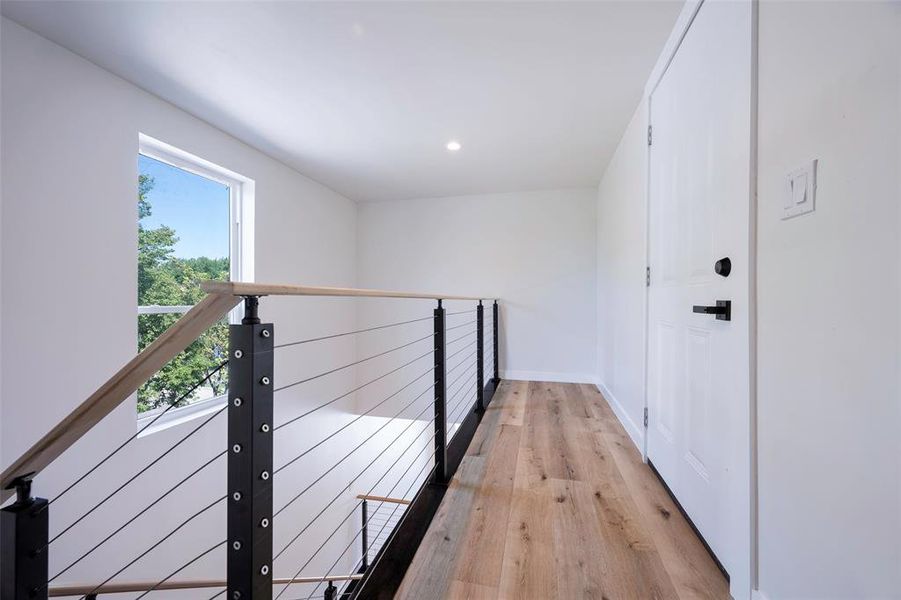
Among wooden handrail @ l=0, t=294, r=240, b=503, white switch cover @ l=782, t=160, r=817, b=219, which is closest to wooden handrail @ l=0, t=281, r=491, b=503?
wooden handrail @ l=0, t=294, r=240, b=503

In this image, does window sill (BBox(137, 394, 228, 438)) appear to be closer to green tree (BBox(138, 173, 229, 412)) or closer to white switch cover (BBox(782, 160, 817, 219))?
green tree (BBox(138, 173, 229, 412))

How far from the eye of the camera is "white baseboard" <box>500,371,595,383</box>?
345cm

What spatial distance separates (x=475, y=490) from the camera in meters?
1.51

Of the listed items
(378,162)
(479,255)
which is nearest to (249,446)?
(378,162)

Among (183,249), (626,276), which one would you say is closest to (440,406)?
(626,276)

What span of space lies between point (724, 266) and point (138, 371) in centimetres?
147

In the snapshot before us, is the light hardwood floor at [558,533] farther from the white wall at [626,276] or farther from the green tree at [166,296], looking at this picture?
the green tree at [166,296]

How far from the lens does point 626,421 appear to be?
2191mm

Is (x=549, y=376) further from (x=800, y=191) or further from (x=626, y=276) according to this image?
(x=800, y=191)

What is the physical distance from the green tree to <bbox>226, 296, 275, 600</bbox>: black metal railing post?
1.52m

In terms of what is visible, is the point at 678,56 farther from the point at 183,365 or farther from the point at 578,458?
the point at 183,365

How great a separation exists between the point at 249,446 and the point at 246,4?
167cm

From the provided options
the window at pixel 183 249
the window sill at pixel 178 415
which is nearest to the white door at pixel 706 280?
the window at pixel 183 249

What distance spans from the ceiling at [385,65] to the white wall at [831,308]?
84cm
